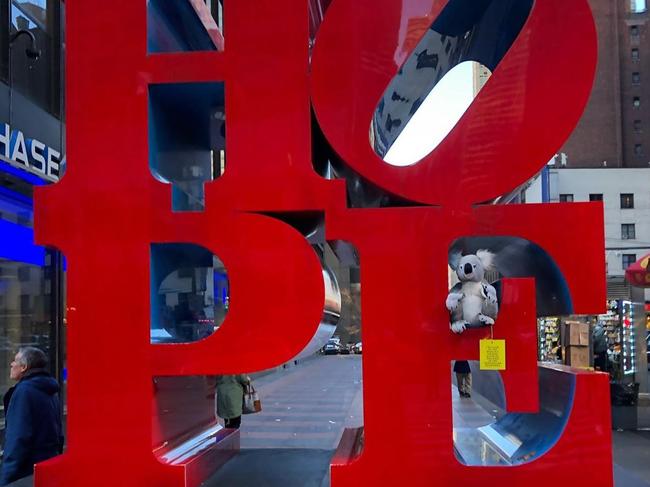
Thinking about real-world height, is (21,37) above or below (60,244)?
above

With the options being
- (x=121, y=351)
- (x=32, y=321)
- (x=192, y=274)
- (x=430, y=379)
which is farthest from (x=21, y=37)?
(x=430, y=379)

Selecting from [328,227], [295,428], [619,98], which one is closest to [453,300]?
[328,227]

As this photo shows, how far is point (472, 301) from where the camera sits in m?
4.56

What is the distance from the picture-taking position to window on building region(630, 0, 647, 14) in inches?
2399

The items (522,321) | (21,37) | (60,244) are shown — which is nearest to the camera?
(522,321)

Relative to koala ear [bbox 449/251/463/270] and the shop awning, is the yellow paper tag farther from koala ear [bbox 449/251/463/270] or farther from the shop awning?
the shop awning

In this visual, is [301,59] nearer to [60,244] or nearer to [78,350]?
[60,244]

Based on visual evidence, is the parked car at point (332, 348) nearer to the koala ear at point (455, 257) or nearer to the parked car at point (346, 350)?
the parked car at point (346, 350)

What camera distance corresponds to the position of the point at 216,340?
15.3 ft

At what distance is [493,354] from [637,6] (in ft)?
214

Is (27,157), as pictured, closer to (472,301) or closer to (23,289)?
(23,289)

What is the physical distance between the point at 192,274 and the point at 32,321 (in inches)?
183

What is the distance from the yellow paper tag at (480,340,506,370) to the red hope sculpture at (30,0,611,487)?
2.8 inches

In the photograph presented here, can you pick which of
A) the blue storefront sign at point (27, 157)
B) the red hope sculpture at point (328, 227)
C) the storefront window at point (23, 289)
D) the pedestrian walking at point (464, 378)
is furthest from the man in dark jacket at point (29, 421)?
the pedestrian walking at point (464, 378)
